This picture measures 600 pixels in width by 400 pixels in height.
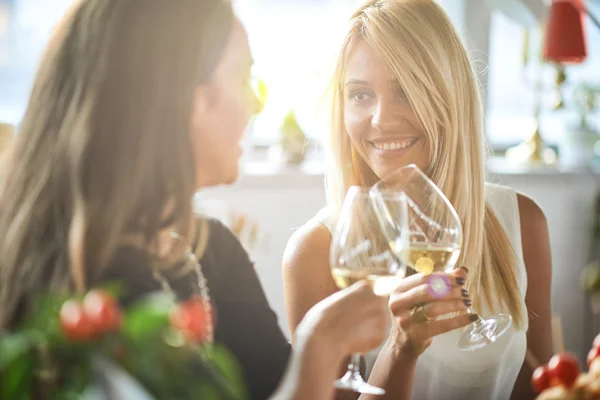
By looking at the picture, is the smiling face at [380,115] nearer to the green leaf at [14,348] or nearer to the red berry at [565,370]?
the red berry at [565,370]

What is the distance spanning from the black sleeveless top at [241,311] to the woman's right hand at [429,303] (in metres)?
0.20

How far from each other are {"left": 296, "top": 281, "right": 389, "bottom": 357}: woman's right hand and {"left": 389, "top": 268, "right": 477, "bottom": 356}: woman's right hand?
184 mm

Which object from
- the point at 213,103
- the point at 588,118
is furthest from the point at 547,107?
the point at 213,103

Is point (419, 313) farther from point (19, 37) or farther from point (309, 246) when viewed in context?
point (19, 37)

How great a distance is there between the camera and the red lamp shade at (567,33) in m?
3.09

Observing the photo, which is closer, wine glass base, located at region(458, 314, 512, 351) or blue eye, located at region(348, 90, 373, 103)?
wine glass base, located at region(458, 314, 512, 351)

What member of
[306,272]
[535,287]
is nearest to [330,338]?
[306,272]

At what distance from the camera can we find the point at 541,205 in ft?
11.4

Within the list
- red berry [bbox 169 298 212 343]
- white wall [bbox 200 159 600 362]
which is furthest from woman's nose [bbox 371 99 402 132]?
white wall [bbox 200 159 600 362]

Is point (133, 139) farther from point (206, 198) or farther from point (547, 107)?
point (547, 107)

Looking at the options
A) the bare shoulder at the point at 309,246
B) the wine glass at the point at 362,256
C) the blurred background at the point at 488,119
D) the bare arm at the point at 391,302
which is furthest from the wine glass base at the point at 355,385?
the blurred background at the point at 488,119

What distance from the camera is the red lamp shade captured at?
3.09 metres

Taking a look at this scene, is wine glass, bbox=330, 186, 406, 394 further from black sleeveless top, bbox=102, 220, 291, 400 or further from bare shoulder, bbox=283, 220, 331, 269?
bare shoulder, bbox=283, 220, 331, 269

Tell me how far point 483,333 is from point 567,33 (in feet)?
7.12
